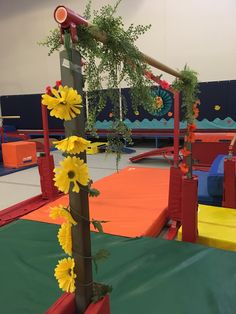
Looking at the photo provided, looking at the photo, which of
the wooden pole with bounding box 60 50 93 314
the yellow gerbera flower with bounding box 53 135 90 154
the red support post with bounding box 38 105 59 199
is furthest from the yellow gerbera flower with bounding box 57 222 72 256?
the red support post with bounding box 38 105 59 199

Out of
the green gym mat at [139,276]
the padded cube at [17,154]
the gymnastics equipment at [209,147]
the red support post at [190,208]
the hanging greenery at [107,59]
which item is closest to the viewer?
the hanging greenery at [107,59]

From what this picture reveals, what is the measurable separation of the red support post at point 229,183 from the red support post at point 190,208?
2.60ft

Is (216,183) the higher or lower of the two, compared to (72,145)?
lower

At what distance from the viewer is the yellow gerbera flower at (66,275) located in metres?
0.90

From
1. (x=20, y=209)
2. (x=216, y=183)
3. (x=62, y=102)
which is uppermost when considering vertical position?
(x=62, y=102)

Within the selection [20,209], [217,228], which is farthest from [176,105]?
[20,209]

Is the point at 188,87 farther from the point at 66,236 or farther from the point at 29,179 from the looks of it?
the point at 29,179

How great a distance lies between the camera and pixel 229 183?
107 inches

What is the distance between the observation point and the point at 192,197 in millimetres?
2004

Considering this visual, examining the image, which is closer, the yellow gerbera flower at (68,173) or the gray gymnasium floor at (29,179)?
the yellow gerbera flower at (68,173)

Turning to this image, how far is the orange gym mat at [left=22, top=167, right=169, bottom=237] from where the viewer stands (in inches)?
94.0

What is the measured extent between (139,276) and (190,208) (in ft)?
2.02

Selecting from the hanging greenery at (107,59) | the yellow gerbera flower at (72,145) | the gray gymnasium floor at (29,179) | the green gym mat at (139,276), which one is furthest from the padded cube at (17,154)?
the yellow gerbera flower at (72,145)

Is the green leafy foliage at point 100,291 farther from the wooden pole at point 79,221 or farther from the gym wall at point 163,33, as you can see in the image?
the gym wall at point 163,33
